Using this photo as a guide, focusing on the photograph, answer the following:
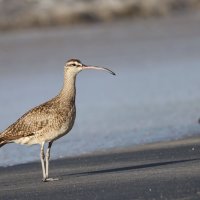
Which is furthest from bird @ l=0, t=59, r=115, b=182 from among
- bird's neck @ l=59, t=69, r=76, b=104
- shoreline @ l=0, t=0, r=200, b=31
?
shoreline @ l=0, t=0, r=200, b=31

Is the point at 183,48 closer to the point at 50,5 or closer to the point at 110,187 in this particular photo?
the point at 50,5

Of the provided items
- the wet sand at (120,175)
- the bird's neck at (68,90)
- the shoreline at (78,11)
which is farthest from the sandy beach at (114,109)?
the shoreline at (78,11)

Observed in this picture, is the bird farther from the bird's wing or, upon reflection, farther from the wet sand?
the wet sand

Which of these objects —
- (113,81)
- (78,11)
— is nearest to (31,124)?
(113,81)

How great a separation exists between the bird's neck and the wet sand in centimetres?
83

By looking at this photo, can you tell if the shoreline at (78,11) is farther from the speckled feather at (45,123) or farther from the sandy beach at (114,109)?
the speckled feather at (45,123)

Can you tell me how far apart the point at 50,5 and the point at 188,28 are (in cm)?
709

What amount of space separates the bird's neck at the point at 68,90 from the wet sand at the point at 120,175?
32.8 inches

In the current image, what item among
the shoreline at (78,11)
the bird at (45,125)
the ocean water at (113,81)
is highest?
the shoreline at (78,11)

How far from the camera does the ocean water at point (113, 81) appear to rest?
14.5 meters

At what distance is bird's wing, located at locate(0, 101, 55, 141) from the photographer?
11.2 metres

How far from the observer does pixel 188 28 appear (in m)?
30.5

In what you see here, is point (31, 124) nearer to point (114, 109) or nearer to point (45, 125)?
point (45, 125)

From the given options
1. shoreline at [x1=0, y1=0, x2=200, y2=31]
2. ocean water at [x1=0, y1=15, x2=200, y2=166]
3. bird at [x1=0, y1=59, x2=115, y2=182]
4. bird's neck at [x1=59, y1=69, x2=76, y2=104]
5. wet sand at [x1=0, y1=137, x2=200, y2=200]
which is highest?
shoreline at [x1=0, y1=0, x2=200, y2=31]
